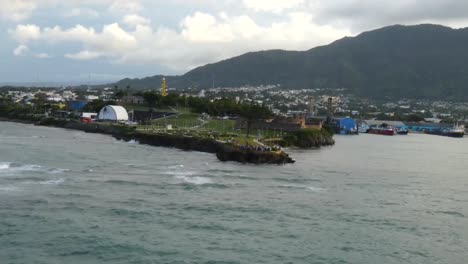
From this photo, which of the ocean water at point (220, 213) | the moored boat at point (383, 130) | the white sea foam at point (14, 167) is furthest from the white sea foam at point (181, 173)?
the moored boat at point (383, 130)

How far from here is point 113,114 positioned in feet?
259

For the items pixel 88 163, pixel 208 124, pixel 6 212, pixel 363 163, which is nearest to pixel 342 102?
pixel 208 124

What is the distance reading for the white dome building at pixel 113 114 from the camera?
258 feet

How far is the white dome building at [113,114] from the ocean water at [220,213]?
41.5m

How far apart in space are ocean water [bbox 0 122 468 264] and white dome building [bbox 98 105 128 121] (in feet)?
136

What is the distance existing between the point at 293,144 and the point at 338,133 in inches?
1674

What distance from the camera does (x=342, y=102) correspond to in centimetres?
Answer: 19412

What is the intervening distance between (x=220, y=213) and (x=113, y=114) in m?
60.0

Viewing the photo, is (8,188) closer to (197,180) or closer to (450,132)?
(197,180)

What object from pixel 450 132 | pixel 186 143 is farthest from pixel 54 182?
pixel 450 132

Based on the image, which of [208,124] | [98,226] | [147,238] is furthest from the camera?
[208,124]

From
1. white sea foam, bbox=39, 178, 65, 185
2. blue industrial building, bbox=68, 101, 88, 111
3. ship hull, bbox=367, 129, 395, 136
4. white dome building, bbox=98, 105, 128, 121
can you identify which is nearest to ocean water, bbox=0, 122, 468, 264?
white sea foam, bbox=39, 178, 65, 185

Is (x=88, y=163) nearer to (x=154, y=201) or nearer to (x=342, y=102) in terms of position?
(x=154, y=201)

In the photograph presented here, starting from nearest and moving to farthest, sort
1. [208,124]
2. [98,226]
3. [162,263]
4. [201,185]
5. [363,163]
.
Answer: [162,263], [98,226], [201,185], [363,163], [208,124]
